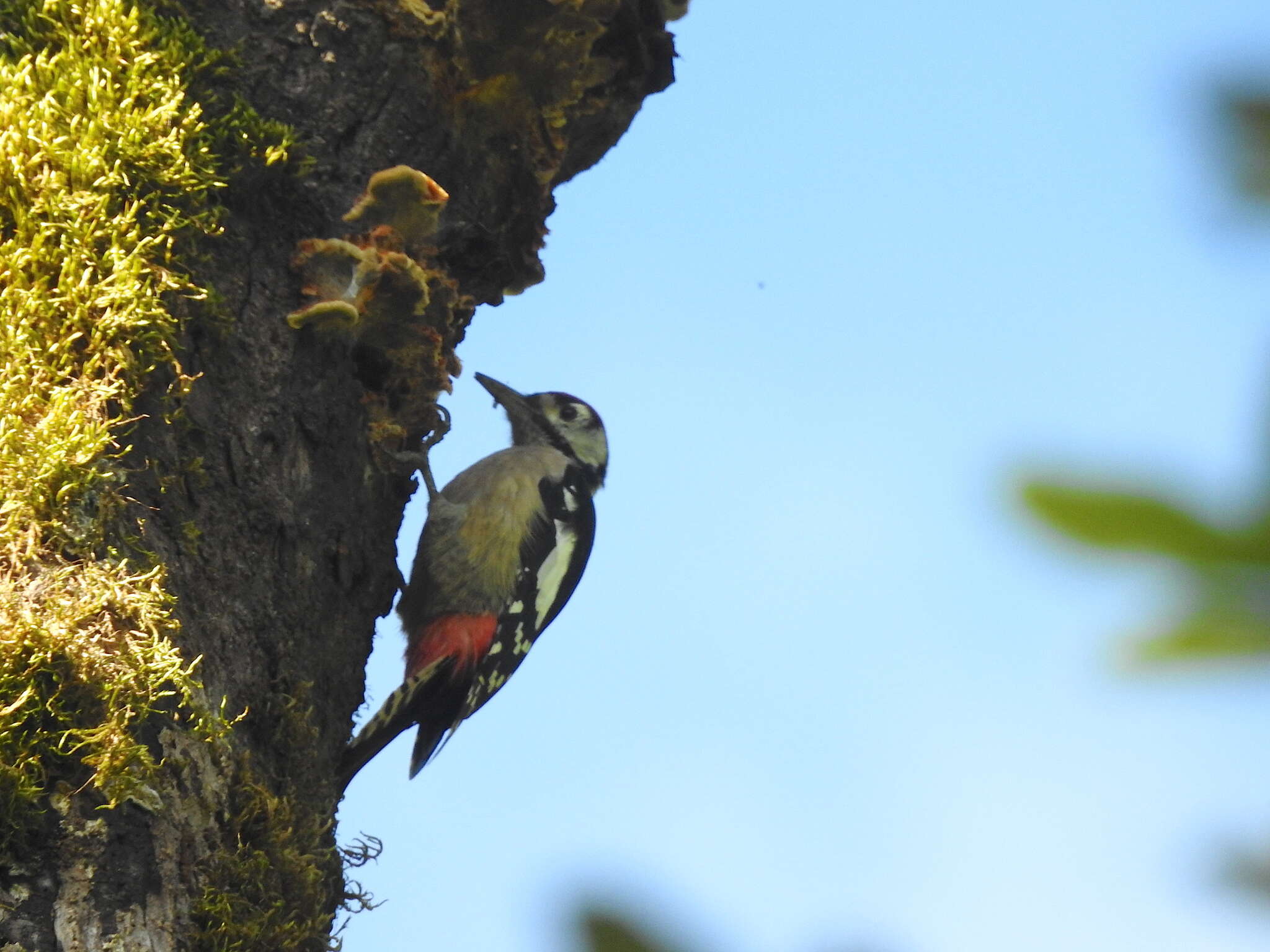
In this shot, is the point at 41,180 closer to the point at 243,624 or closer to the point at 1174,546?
the point at 243,624

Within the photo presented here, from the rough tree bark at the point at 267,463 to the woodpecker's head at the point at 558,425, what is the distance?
5.98ft

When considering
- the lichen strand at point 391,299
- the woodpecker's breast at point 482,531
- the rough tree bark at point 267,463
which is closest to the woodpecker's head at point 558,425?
the woodpecker's breast at point 482,531

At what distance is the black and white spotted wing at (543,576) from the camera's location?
480cm

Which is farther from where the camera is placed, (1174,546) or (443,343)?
(443,343)

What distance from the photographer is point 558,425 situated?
5.96 m

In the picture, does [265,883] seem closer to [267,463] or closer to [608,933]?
[267,463]

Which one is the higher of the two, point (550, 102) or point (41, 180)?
point (550, 102)

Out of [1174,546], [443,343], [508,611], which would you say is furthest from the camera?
[508,611]

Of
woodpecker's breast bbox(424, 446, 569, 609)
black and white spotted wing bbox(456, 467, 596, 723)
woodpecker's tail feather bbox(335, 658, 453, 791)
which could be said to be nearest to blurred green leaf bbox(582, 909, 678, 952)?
woodpecker's tail feather bbox(335, 658, 453, 791)

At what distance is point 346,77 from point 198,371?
3.14 ft

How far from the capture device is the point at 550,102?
3.90 m

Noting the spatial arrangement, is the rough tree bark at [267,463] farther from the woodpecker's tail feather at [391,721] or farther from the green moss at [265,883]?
the woodpecker's tail feather at [391,721]

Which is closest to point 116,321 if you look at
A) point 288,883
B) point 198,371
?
point 198,371

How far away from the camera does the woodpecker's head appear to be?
5.92 metres
